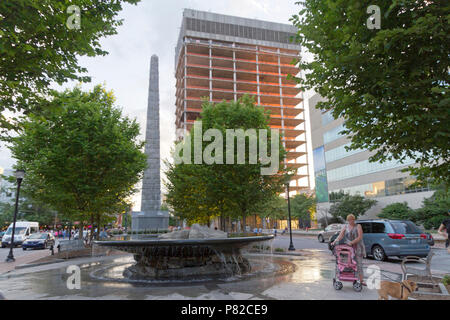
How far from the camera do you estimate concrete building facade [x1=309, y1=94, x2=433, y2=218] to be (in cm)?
4412

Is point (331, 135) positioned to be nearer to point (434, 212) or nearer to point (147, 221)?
point (434, 212)

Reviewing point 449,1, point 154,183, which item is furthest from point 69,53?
point 154,183

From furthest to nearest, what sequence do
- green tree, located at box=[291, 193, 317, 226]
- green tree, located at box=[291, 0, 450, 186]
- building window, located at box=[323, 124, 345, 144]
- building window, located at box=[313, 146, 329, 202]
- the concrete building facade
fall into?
1. building window, located at box=[313, 146, 329, 202]
2. green tree, located at box=[291, 193, 317, 226]
3. building window, located at box=[323, 124, 345, 144]
4. the concrete building facade
5. green tree, located at box=[291, 0, 450, 186]

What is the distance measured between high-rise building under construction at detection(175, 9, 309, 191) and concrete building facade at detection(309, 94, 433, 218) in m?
13.8

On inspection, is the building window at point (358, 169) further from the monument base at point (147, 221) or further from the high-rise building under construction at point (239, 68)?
the monument base at point (147, 221)

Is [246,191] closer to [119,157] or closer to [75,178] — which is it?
[119,157]

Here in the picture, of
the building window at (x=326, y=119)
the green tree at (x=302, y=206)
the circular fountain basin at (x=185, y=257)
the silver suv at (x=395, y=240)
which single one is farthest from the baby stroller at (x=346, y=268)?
the building window at (x=326, y=119)

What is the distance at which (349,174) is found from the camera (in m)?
55.7

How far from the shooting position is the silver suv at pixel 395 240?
12320 millimetres

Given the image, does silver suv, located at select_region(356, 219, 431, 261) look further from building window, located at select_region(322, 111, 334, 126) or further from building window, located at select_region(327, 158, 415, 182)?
building window, located at select_region(322, 111, 334, 126)

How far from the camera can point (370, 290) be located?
676 cm

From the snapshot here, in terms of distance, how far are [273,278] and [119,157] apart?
15.0 metres

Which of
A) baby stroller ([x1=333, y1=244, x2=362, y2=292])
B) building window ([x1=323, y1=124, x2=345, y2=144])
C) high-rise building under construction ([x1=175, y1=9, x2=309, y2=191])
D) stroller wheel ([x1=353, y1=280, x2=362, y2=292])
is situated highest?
high-rise building under construction ([x1=175, y1=9, x2=309, y2=191])

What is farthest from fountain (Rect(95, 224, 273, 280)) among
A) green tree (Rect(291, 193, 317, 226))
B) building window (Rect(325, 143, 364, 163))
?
green tree (Rect(291, 193, 317, 226))
